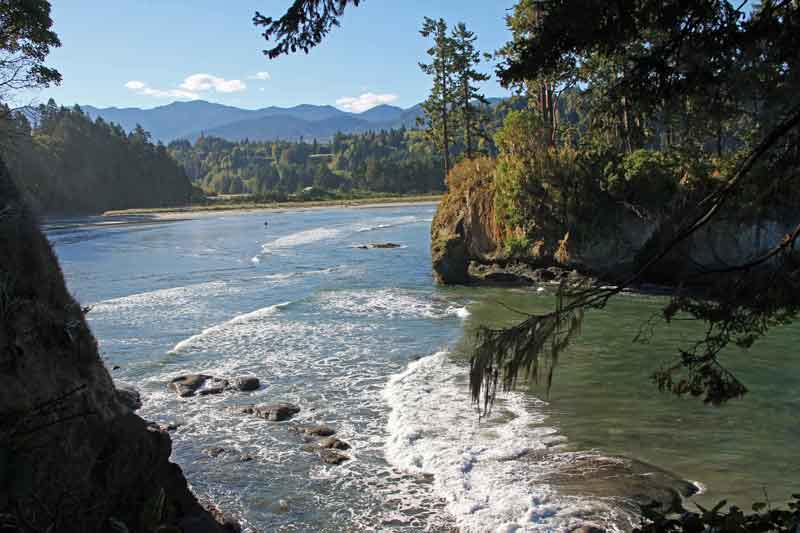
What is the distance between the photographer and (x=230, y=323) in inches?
899

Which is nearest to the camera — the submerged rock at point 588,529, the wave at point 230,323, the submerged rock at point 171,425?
the submerged rock at point 588,529

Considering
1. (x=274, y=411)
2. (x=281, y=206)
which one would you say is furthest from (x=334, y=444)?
(x=281, y=206)

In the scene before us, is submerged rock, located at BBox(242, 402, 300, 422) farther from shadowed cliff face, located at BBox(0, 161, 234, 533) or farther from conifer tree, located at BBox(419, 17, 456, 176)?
conifer tree, located at BBox(419, 17, 456, 176)

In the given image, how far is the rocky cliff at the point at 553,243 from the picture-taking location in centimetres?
2473

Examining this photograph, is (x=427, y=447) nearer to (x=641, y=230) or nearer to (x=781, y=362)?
(x=781, y=362)

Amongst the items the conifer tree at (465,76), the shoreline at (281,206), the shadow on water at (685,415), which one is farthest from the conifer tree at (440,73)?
the shoreline at (281,206)

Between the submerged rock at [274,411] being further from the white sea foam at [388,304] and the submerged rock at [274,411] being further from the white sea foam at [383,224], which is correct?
the white sea foam at [383,224]

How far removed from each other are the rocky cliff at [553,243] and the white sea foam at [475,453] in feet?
36.6

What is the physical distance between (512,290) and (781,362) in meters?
13.3

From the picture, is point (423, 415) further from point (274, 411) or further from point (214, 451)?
point (214, 451)

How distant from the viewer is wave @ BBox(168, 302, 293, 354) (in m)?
19.8

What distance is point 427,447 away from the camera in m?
11.1

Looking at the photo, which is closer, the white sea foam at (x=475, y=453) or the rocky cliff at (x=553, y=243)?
the white sea foam at (x=475, y=453)

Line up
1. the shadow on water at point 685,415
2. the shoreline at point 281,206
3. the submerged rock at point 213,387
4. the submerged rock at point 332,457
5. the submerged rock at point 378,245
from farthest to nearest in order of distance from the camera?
the shoreline at point 281,206 → the submerged rock at point 378,245 → the submerged rock at point 213,387 → the submerged rock at point 332,457 → the shadow on water at point 685,415
